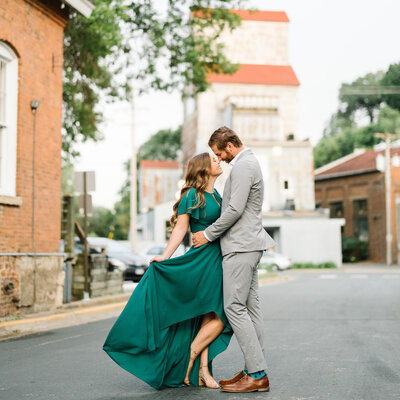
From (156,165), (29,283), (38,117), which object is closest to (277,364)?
(29,283)

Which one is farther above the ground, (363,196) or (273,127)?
(273,127)

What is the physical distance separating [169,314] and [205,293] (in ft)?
1.10

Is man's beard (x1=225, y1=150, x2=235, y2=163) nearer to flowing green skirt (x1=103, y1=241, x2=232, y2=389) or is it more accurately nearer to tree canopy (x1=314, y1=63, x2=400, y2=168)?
flowing green skirt (x1=103, y1=241, x2=232, y2=389)

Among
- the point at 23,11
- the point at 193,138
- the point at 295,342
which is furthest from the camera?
the point at 193,138

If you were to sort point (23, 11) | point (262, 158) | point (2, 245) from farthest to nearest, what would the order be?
1. point (262, 158)
2. point (23, 11)
3. point (2, 245)

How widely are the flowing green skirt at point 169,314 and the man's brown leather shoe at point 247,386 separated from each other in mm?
296

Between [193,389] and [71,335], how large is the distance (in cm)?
432

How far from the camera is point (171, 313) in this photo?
5012mm

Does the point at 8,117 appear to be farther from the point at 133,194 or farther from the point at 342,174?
the point at 342,174

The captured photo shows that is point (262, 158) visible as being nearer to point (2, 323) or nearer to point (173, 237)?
point (2, 323)

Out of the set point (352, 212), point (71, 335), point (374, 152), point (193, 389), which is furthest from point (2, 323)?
point (374, 152)

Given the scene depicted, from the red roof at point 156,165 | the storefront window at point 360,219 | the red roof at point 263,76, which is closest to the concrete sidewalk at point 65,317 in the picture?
the red roof at point 263,76

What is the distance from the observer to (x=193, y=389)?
16.4ft

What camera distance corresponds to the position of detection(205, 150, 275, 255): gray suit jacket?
488 cm
